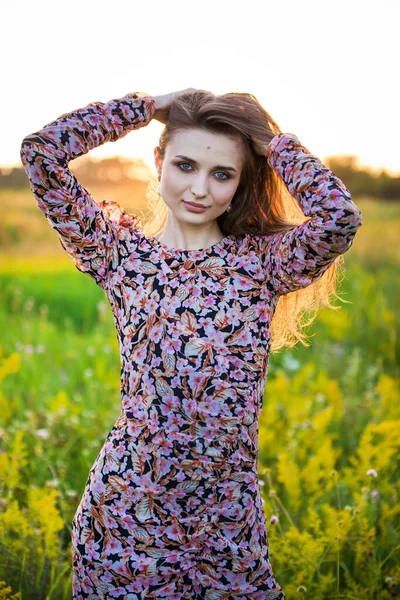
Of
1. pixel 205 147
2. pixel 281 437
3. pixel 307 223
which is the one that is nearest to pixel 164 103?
pixel 205 147

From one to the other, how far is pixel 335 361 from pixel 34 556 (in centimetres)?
328

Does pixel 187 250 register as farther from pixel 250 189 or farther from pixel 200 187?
pixel 250 189

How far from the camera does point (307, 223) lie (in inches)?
74.4

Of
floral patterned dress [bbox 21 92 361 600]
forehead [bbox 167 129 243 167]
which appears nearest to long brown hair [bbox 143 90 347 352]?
forehead [bbox 167 129 243 167]

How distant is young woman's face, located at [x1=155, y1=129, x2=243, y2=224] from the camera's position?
1.97 m

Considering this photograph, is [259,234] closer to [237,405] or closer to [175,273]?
[175,273]

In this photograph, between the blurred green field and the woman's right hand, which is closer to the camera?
the woman's right hand

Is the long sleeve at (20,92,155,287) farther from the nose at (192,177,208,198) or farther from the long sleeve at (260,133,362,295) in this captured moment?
the long sleeve at (260,133,362,295)

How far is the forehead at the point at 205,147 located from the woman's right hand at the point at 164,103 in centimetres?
14

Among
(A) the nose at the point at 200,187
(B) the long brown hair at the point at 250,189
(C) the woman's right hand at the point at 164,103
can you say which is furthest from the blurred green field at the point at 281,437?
(A) the nose at the point at 200,187

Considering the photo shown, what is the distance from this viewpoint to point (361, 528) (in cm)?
263

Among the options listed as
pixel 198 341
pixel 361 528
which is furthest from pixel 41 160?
pixel 361 528

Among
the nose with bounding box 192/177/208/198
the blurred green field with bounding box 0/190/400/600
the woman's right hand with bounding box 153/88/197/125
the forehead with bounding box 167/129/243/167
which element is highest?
the woman's right hand with bounding box 153/88/197/125

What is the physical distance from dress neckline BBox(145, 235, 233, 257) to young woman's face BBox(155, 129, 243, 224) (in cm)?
8
